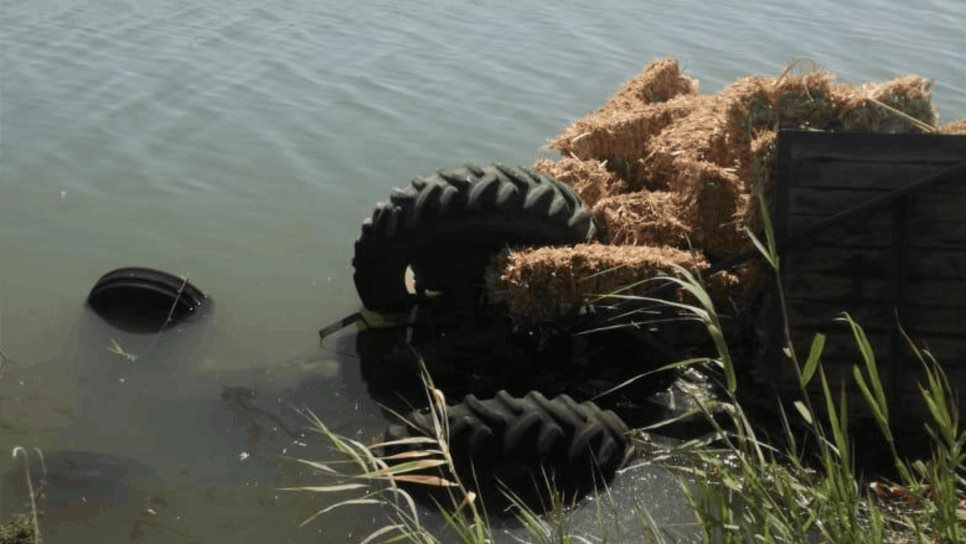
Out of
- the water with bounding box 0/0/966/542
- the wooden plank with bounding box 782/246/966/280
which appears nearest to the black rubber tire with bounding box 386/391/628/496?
the water with bounding box 0/0/966/542

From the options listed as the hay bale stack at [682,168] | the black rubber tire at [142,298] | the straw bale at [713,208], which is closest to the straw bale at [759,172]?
the hay bale stack at [682,168]

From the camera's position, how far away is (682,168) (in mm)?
7988

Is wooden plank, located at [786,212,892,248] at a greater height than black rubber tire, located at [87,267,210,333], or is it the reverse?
wooden plank, located at [786,212,892,248]

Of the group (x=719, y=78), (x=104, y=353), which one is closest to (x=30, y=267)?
(x=104, y=353)

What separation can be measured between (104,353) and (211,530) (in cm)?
207

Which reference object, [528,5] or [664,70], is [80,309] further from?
[528,5]

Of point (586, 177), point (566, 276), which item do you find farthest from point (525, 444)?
point (586, 177)

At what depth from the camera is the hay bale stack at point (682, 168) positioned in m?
7.17

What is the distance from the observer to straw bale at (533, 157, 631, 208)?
8.37 meters

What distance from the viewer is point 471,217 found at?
25.2ft

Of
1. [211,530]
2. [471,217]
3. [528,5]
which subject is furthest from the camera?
[528,5]

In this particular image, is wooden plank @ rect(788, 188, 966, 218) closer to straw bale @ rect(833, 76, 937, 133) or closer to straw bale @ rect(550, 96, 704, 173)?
straw bale @ rect(833, 76, 937, 133)

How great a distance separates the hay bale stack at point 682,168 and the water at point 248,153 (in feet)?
4.18

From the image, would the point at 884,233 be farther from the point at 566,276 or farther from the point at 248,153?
the point at 248,153
